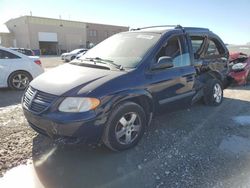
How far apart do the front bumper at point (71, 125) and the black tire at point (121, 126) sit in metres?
0.16

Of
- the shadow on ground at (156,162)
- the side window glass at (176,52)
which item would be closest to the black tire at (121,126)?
the shadow on ground at (156,162)

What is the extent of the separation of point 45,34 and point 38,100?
4596cm

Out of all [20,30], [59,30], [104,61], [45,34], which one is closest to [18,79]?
[104,61]

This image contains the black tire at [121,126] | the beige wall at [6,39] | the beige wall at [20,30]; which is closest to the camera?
the black tire at [121,126]

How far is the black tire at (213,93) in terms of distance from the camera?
18.1ft

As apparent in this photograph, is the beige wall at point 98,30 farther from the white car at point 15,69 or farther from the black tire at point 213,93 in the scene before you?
the black tire at point 213,93

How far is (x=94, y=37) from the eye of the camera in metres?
55.8

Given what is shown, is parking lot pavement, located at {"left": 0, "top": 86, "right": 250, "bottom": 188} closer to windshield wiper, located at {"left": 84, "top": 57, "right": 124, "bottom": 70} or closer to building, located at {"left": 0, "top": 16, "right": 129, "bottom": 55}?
windshield wiper, located at {"left": 84, "top": 57, "right": 124, "bottom": 70}

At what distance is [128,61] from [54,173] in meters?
1.99

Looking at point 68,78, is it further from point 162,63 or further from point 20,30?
point 20,30

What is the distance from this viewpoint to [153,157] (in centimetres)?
345

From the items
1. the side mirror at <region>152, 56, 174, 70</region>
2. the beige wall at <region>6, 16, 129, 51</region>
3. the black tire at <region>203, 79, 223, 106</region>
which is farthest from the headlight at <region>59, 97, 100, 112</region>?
the beige wall at <region>6, 16, 129, 51</region>

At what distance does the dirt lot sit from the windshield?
1375mm

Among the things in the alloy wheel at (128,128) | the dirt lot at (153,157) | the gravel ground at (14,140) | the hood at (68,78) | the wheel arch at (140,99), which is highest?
the hood at (68,78)
